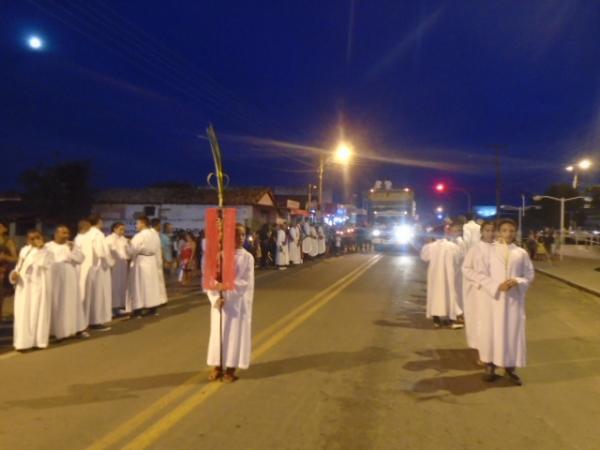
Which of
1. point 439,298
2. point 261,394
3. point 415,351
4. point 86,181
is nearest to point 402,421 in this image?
point 261,394

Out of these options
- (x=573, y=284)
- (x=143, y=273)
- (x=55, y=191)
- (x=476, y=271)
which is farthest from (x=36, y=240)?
(x=55, y=191)

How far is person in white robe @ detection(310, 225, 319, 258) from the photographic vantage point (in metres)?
33.3

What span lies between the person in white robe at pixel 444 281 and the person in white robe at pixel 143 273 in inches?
194

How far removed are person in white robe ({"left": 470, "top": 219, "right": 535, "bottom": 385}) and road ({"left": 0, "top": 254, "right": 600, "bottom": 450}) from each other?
337 millimetres

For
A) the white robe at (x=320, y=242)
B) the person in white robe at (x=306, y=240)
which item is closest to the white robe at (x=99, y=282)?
the person in white robe at (x=306, y=240)

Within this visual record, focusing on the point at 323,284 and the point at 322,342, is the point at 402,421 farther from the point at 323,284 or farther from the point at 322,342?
the point at 323,284

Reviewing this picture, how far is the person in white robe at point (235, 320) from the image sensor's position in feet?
23.8

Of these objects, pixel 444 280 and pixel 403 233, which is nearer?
pixel 444 280

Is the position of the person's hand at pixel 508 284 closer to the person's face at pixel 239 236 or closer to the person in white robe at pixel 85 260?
the person's face at pixel 239 236

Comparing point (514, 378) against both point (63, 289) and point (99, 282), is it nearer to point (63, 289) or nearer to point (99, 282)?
point (63, 289)

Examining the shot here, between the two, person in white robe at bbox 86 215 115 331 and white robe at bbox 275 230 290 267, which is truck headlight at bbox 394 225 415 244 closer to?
white robe at bbox 275 230 290 267

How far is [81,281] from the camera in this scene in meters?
11.0

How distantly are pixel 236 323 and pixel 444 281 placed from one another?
211 inches

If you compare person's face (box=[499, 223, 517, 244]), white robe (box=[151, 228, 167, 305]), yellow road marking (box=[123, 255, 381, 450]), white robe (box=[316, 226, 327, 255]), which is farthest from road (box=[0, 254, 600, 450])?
white robe (box=[316, 226, 327, 255])
